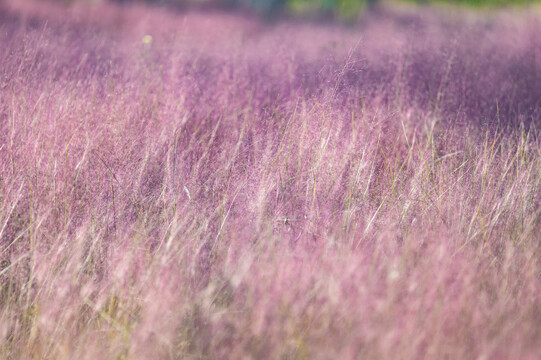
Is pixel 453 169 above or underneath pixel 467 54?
underneath

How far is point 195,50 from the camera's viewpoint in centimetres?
330

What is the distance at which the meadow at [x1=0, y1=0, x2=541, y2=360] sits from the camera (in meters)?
1.15

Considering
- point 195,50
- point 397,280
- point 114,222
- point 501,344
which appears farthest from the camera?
point 195,50

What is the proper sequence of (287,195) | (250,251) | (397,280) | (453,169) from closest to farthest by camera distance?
(397,280), (250,251), (287,195), (453,169)

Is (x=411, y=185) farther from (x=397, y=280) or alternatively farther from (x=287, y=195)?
(x=397, y=280)

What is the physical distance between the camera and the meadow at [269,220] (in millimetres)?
1146

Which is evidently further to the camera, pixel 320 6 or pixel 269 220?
pixel 320 6

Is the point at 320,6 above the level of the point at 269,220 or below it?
above

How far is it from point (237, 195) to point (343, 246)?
1.52 ft

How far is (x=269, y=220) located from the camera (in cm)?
156

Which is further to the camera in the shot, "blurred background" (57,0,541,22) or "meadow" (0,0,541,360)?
"blurred background" (57,0,541,22)

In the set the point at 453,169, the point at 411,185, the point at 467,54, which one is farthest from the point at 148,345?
the point at 467,54

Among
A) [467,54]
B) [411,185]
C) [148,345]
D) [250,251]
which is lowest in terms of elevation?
[148,345]

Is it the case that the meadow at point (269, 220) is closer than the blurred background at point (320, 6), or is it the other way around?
the meadow at point (269, 220)
